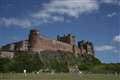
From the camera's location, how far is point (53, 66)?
137750 mm

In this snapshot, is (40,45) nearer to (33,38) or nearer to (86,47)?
(33,38)

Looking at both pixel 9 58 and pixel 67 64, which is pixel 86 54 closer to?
pixel 67 64

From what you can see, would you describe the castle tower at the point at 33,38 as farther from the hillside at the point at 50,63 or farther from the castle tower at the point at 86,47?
the castle tower at the point at 86,47

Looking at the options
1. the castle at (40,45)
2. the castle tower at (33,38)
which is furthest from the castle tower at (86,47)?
the castle tower at (33,38)

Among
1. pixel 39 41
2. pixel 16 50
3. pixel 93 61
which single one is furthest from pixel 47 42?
pixel 93 61

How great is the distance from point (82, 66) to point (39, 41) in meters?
21.1

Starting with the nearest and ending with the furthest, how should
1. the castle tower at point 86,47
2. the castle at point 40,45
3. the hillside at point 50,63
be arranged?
the hillside at point 50,63 → the castle at point 40,45 → the castle tower at point 86,47

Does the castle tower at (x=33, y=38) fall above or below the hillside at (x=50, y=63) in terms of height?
above

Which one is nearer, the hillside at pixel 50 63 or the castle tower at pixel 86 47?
the hillside at pixel 50 63

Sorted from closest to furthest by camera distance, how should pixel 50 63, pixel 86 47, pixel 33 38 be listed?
pixel 50 63 → pixel 33 38 → pixel 86 47

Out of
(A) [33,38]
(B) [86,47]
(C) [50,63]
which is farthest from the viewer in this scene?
(B) [86,47]

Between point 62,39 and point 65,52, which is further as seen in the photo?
point 62,39

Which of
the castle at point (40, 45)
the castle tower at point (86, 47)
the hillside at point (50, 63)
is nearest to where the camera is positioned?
the hillside at point (50, 63)

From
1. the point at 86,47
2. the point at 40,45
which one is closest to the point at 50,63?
the point at 40,45
